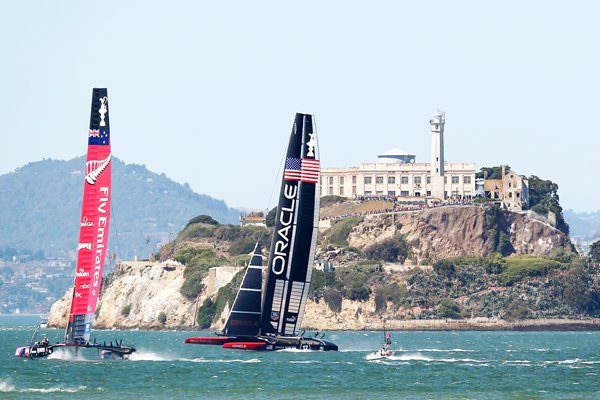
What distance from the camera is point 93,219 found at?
9394 cm

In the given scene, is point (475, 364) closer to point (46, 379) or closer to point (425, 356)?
point (425, 356)

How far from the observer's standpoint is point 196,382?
3529 inches

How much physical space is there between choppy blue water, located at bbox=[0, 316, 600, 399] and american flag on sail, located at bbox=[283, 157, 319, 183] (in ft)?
39.8

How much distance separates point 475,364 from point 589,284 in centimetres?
8812

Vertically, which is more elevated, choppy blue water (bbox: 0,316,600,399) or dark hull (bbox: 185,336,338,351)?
dark hull (bbox: 185,336,338,351)

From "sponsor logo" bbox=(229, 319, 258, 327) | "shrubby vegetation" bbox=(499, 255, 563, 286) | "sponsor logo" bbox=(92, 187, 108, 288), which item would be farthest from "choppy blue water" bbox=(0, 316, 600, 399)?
"shrubby vegetation" bbox=(499, 255, 563, 286)

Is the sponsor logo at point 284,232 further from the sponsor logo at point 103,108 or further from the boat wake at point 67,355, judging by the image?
the sponsor logo at point 103,108

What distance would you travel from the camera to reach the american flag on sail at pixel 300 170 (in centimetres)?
11031

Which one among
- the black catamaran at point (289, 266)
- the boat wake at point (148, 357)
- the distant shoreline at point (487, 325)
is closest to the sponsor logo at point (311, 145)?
the black catamaran at point (289, 266)

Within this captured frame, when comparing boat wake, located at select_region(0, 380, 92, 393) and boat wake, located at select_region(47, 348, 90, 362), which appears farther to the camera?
boat wake, located at select_region(47, 348, 90, 362)

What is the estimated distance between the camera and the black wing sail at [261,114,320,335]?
4331 inches

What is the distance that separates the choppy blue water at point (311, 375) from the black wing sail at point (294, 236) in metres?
3.09

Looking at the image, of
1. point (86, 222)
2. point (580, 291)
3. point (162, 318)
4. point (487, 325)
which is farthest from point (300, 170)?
point (162, 318)

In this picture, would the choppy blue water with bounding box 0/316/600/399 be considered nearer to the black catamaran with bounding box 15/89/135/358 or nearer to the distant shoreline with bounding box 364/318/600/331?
the black catamaran with bounding box 15/89/135/358
